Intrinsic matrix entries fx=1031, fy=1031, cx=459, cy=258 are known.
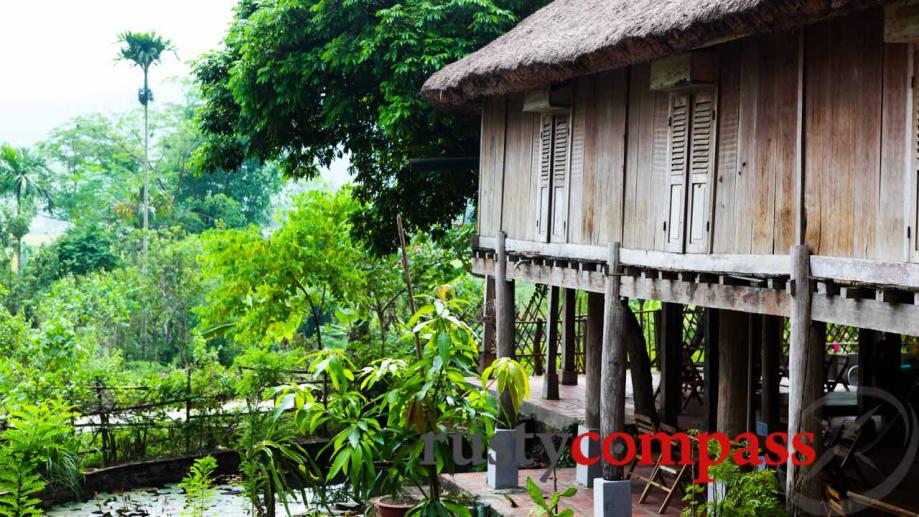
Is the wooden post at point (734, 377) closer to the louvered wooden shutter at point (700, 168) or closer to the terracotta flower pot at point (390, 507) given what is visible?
the louvered wooden shutter at point (700, 168)

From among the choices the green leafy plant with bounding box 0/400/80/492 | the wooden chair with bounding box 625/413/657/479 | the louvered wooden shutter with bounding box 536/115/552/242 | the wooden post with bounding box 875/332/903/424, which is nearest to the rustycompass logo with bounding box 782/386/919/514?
the wooden post with bounding box 875/332/903/424

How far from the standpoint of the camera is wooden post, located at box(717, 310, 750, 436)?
28.5ft

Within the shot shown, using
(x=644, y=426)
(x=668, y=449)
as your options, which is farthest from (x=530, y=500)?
(x=668, y=449)

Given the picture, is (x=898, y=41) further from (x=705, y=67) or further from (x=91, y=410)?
(x=91, y=410)

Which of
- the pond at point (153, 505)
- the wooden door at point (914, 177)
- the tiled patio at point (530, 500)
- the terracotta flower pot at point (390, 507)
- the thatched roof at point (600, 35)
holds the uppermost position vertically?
the thatched roof at point (600, 35)

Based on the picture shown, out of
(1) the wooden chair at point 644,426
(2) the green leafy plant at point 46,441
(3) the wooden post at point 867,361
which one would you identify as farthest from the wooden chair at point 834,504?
(2) the green leafy plant at point 46,441

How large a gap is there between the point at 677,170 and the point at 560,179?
2.31m

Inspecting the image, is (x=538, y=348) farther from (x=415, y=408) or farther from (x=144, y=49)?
(x=144, y=49)

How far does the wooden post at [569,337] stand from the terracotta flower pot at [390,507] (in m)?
4.77

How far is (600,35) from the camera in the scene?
28.6ft

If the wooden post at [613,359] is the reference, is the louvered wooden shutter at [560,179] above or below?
above

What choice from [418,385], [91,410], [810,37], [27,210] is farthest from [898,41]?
[27,210]

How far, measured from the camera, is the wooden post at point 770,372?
382 inches

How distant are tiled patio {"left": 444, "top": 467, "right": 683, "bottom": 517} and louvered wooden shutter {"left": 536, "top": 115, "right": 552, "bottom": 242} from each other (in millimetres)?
2643
